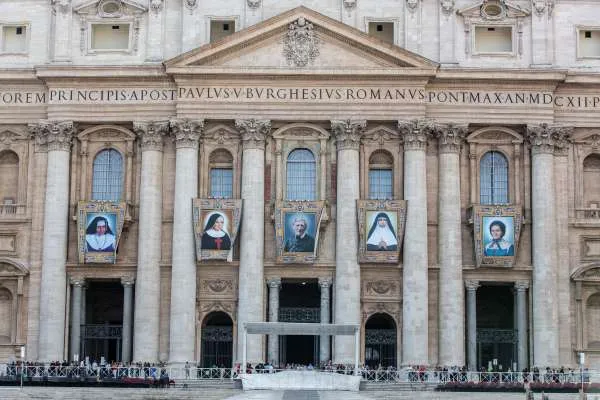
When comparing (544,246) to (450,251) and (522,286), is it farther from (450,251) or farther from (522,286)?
(450,251)

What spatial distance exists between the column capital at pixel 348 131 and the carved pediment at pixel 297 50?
270 cm

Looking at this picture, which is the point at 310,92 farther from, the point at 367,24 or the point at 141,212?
the point at 141,212

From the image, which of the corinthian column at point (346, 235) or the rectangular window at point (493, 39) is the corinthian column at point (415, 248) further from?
the rectangular window at point (493, 39)

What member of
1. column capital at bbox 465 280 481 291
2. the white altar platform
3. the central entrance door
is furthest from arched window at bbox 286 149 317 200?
the white altar platform

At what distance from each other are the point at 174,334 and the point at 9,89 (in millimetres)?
15207

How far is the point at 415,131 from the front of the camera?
65938 millimetres

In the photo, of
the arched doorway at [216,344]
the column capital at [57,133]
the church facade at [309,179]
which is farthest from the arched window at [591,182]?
the column capital at [57,133]

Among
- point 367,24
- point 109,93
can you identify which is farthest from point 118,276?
point 367,24

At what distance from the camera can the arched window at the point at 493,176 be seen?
221ft

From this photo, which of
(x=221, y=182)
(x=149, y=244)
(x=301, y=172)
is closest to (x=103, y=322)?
(x=149, y=244)

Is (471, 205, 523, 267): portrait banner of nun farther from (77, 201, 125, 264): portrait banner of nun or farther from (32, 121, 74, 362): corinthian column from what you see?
(32, 121, 74, 362): corinthian column

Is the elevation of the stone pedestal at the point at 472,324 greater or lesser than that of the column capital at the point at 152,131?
lesser

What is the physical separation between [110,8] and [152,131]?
706 centimetres

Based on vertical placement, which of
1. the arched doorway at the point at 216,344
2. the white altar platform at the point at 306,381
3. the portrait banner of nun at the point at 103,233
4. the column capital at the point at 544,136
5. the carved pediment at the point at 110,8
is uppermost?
the carved pediment at the point at 110,8
